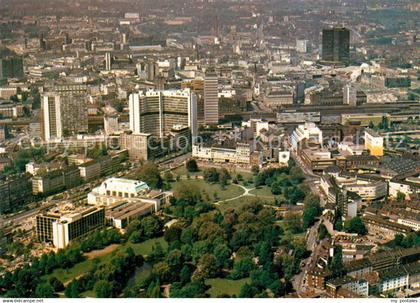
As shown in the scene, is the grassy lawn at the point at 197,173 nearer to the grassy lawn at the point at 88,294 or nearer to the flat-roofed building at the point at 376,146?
the flat-roofed building at the point at 376,146

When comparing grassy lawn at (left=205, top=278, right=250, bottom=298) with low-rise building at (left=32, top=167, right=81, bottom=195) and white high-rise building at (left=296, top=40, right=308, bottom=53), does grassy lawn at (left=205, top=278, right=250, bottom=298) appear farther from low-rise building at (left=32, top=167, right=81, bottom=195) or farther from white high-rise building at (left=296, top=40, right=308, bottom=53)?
white high-rise building at (left=296, top=40, right=308, bottom=53)

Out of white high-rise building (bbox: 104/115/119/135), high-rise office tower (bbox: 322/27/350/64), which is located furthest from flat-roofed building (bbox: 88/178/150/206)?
high-rise office tower (bbox: 322/27/350/64)

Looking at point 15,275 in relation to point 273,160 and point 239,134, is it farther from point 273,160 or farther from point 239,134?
point 239,134

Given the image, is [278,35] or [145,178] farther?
[278,35]

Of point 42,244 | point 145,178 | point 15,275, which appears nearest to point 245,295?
point 15,275

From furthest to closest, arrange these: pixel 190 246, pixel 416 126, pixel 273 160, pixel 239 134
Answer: pixel 416 126 < pixel 239 134 < pixel 273 160 < pixel 190 246

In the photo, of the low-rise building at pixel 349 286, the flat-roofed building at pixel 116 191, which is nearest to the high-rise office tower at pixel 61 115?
the flat-roofed building at pixel 116 191

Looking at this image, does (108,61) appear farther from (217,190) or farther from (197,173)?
(217,190)
